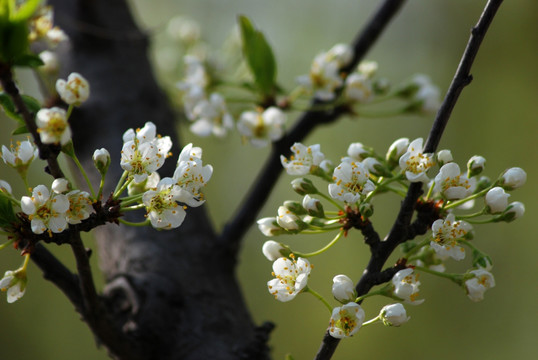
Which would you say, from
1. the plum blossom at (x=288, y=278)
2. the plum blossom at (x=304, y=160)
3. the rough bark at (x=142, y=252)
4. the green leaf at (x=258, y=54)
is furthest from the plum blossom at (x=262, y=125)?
the plum blossom at (x=288, y=278)

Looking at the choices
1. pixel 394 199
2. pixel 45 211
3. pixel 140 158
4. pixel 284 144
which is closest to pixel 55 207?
pixel 45 211

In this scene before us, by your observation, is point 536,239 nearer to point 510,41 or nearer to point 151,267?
point 510,41

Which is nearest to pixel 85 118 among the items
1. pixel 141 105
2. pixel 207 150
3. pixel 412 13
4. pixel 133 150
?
pixel 141 105

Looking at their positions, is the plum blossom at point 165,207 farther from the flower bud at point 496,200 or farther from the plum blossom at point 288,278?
the flower bud at point 496,200

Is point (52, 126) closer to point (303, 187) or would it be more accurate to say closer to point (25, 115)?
point (25, 115)

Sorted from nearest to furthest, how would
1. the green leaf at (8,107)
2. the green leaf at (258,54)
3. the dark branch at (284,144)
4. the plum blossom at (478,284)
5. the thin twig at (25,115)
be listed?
the thin twig at (25,115)
the green leaf at (8,107)
the plum blossom at (478,284)
the green leaf at (258,54)
the dark branch at (284,144)

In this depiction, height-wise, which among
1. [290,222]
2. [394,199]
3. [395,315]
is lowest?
[394,199]
